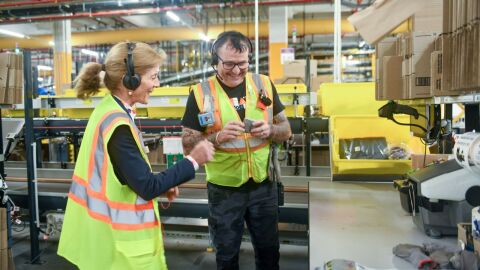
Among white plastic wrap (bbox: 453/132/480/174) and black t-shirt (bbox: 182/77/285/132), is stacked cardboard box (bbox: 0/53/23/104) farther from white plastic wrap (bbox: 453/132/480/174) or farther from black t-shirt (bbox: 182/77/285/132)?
white plastic wrap (bbox: 453/132/480/174)

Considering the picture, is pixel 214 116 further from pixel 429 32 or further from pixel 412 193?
pixel 429 32

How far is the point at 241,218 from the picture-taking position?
1.84 meters

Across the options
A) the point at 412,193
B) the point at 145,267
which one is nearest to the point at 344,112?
the point at 412,193

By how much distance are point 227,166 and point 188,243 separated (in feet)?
7.62

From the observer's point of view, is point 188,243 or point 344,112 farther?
point 188,243

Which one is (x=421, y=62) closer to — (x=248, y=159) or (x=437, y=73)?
(x=437, y=73)

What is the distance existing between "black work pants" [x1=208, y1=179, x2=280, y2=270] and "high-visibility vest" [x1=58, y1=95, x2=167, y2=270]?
21.6 inches

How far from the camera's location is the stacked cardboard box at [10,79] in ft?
9.43

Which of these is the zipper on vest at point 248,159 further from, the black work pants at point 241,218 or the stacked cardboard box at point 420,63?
the stacked cardboard box at point 420,63

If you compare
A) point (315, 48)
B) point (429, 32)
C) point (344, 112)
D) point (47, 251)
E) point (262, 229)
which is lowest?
point (47, 251)

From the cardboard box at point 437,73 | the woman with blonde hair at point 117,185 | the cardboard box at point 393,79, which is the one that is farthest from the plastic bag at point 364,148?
the woman with blonde hair at point 117,185

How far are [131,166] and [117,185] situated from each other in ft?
0.31

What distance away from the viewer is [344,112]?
3168mm

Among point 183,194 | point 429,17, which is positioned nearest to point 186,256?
point 183,194
